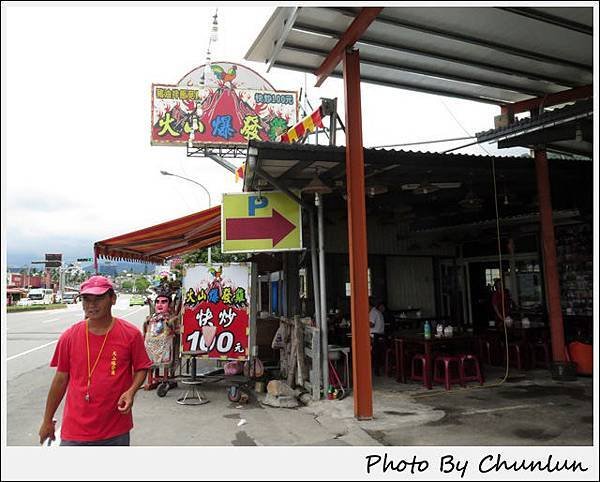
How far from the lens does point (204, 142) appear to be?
2083cm

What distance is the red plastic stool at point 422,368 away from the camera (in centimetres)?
766

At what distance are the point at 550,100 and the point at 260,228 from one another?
5782 millimetres

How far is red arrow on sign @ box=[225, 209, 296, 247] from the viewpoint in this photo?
7.52 meters

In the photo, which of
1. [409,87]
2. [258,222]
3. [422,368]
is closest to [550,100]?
[409,87]

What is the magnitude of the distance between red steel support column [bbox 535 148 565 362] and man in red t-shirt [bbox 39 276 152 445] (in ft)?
23.7

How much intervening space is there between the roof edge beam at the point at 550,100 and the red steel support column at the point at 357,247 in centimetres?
426

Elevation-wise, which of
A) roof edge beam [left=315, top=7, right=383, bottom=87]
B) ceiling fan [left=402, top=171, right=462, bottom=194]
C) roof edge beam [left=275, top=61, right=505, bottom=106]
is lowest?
ceiling fan [left=402, top=171, right=462, bottom=194]

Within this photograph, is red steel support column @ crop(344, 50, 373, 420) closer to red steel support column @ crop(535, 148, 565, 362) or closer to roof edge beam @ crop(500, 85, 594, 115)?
red steel support column @ crop(535, 148, 565, 362)

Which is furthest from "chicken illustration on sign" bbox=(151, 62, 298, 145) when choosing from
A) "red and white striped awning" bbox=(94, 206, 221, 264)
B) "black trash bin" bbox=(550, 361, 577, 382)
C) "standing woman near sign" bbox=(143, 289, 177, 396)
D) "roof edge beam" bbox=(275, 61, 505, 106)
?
"black trash bin" bbox=(550, 361, 577, 382)

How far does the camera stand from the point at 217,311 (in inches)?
325

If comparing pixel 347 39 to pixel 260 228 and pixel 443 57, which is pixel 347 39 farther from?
pixel 260 228

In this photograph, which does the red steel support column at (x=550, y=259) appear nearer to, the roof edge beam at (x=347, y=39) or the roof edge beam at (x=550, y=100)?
the roof edge beam at (x=550, y=100)

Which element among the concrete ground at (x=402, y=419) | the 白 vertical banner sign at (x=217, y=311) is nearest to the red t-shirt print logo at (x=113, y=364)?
the concrete ground at (x=402, y=419)

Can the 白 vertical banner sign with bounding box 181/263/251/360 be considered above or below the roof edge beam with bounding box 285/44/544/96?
below
